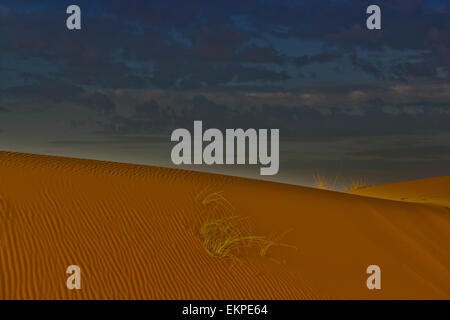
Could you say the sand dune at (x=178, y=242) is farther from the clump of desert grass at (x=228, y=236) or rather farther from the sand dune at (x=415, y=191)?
the sand dune at (x=415, y=191)

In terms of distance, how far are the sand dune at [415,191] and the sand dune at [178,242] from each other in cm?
1281

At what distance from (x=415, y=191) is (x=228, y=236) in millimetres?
21663

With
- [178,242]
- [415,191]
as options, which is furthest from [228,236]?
[415,191]

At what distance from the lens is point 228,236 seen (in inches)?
373

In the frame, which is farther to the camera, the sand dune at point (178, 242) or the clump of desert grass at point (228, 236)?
the clump of desert grass at point (228, 236)

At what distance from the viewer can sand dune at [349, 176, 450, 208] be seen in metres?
26.1

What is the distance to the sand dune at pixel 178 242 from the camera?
7.78m

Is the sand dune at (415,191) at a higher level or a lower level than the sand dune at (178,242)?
higher

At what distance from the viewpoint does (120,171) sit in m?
13.8

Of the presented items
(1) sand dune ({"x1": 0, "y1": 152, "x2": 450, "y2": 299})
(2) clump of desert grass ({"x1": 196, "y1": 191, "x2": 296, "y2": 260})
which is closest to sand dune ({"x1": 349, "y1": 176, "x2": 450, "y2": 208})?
(1) sand dune ({"x1": 0, "y1": 152, "x2": 450, "y2": 299})

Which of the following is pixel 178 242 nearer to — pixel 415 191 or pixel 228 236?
pixel 228 236

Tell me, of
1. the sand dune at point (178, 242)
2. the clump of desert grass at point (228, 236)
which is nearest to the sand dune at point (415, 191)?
the sand dune at point (178, 242)
